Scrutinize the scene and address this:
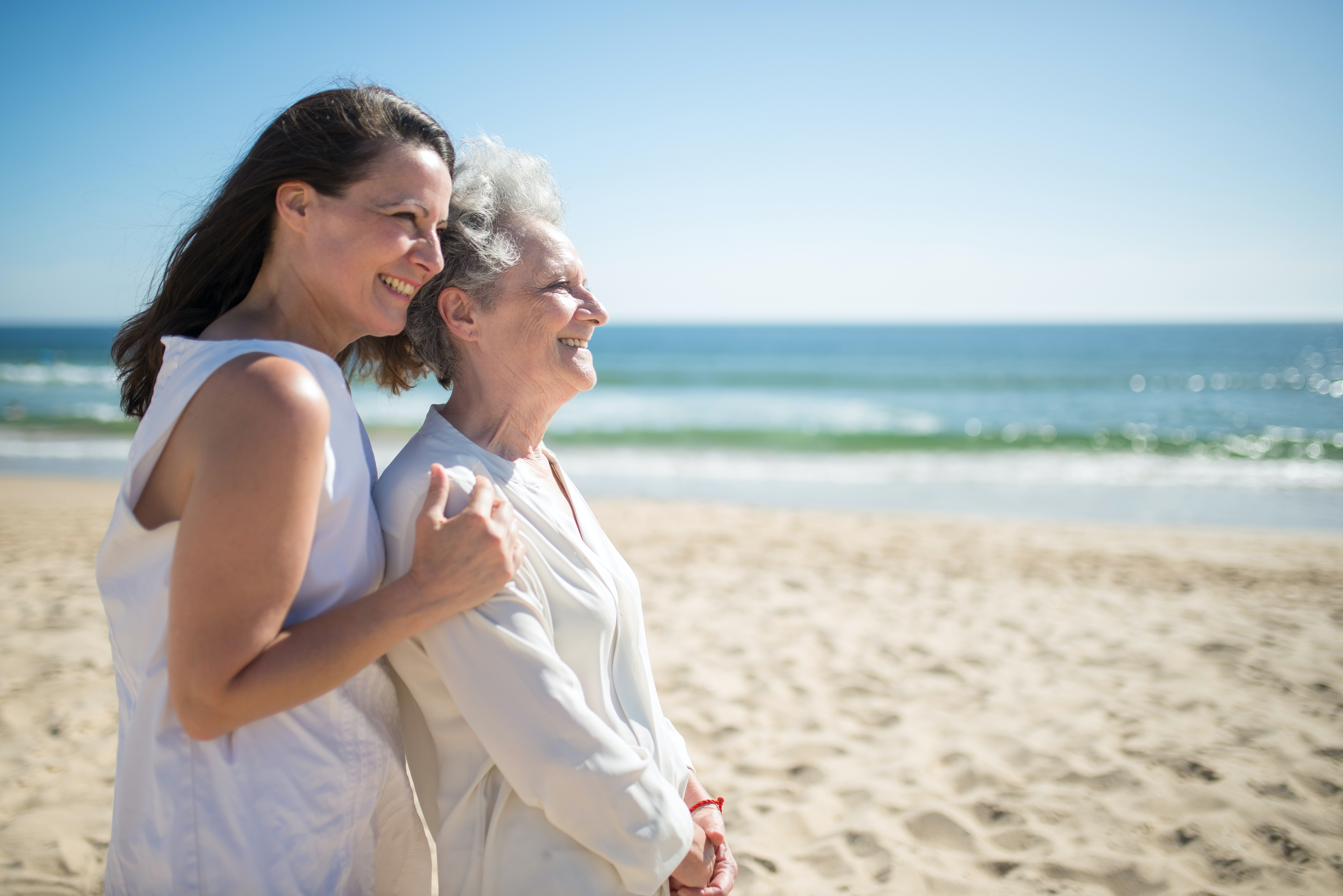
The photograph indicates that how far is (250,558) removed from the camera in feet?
4.06

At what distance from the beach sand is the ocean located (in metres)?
3.34

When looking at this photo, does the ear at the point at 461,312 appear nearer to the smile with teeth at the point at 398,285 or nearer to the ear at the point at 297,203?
the smile with teeth at the point at 398,285

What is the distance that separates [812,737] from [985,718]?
107cm

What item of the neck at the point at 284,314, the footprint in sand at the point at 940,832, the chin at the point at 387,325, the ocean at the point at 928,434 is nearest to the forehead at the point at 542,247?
the chin at the point at 387,325

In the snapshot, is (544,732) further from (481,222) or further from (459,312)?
(481,222)

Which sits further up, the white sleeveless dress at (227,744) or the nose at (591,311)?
the nose at (591,311)

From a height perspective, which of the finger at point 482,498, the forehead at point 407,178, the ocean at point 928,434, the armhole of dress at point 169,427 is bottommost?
the ocean at point 928,434

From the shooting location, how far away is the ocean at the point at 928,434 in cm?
1236

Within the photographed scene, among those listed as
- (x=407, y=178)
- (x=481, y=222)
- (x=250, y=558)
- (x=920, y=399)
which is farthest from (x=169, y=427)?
(x=920, y=399)

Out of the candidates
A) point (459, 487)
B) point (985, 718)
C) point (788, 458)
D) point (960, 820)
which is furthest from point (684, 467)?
point (459, 487)

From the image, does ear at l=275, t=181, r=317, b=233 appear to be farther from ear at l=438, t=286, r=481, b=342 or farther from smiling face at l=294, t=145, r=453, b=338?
ear at l=438, t=286, r=481, b=342

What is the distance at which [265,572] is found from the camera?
1254 millimetres

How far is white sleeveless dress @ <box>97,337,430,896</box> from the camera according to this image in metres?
1.35

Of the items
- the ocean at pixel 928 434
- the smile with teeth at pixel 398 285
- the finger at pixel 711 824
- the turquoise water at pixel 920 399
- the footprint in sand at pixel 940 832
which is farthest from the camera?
the turquoise water at pixel 920 399
